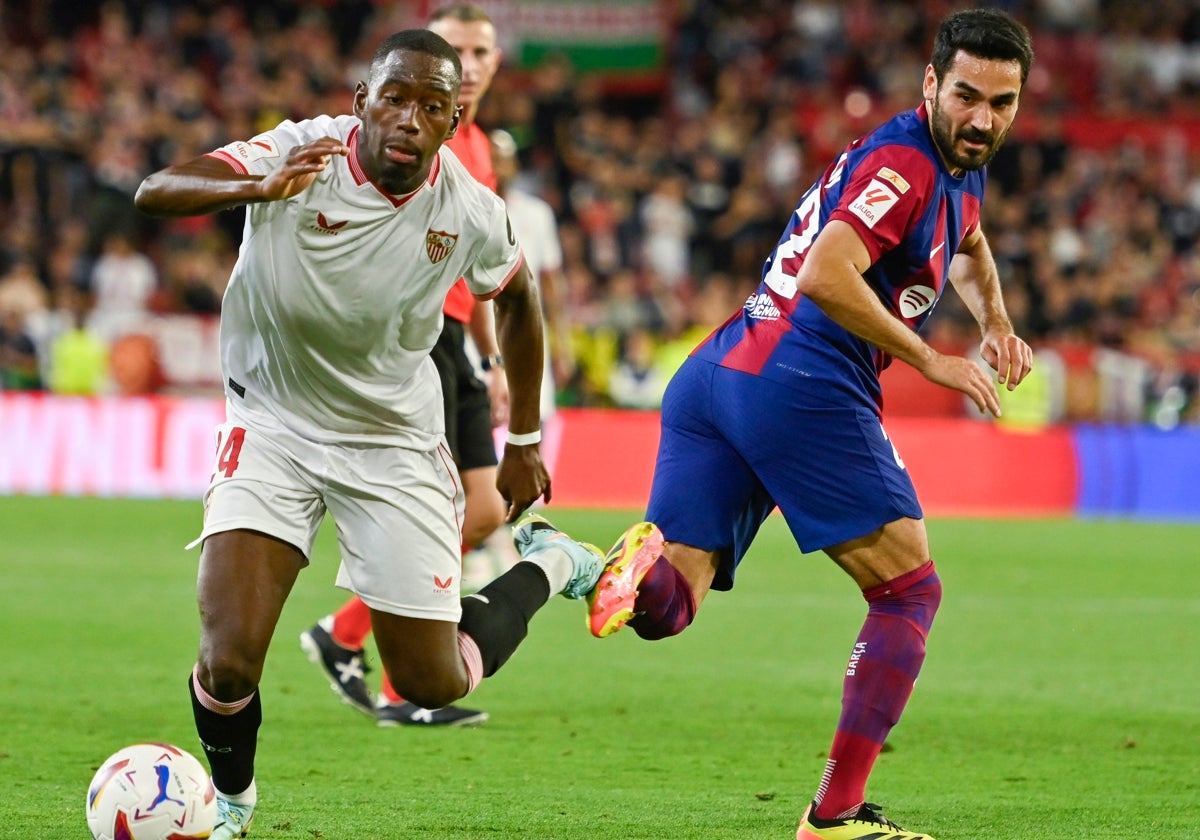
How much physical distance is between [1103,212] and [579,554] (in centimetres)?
1914

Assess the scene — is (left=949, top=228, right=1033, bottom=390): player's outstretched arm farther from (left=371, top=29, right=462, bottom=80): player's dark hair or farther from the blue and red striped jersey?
(left=371, top=29, right=462, bottom=80): player's dark hair

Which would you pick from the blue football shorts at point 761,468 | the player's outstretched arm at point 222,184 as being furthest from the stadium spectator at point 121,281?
the player's outstretched arm at point 222,184

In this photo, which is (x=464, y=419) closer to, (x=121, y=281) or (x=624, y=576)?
(x=624, y=576)

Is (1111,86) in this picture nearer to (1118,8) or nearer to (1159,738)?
(1118,8)

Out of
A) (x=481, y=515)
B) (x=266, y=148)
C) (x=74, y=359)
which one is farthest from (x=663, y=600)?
(x=74, y=359)

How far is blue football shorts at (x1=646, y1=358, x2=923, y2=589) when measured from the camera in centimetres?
467

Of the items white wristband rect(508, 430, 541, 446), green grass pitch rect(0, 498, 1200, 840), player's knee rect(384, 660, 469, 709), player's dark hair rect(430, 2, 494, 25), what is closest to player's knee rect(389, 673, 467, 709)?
player's knee rect(384, 660, 469, 709)

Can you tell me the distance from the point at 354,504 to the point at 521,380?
676mm

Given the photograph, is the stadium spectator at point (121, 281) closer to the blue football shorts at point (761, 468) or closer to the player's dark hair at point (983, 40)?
the blue football shorts at point (761, 468)

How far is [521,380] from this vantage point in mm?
5004

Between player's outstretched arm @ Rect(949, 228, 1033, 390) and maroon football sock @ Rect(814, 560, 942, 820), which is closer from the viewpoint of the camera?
maroon football sock @ Rect(814, 560, 942, 820)

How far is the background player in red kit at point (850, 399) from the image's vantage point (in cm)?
448

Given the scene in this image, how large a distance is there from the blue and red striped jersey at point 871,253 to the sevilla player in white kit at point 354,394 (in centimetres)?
72

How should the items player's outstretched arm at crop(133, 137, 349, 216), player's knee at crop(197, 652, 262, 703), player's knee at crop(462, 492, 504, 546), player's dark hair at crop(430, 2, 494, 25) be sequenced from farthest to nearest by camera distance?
player's dark hair at crop(430, 2, 494, 25)
player's knee at crop(462, 492, 504, 546)
player's knee at crop(197, 652, 262, 703)
player's outstretched arm at crop(133, 137, 349, 216)
